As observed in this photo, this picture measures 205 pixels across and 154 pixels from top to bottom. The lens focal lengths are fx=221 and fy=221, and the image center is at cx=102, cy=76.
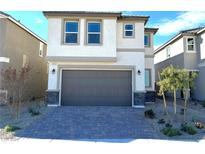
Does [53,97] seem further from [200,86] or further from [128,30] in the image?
[200,86]

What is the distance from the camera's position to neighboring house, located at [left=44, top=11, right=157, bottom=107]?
50.1 feet

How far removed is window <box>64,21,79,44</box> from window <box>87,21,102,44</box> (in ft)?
2.75

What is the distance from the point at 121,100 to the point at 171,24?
12.0 meters

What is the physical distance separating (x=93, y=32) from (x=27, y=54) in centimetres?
799

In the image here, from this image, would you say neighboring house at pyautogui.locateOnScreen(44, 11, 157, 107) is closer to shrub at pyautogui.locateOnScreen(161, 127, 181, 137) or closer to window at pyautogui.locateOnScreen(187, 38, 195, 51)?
shrub at pyautogui.locateOnScreen(161, 127, 181, 137)

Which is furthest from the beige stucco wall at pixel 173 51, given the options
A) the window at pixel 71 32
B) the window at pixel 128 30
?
the window at pixel 71 32

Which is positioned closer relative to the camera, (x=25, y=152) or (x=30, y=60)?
(x=25, y=152)

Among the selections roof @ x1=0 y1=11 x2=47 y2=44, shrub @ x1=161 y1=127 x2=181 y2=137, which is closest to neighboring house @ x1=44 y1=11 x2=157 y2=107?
roof @ x1=0 y1=11 x2=47 y2=44

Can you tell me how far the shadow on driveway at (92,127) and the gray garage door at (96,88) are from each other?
8.16 ft

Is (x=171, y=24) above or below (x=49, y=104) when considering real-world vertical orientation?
above
